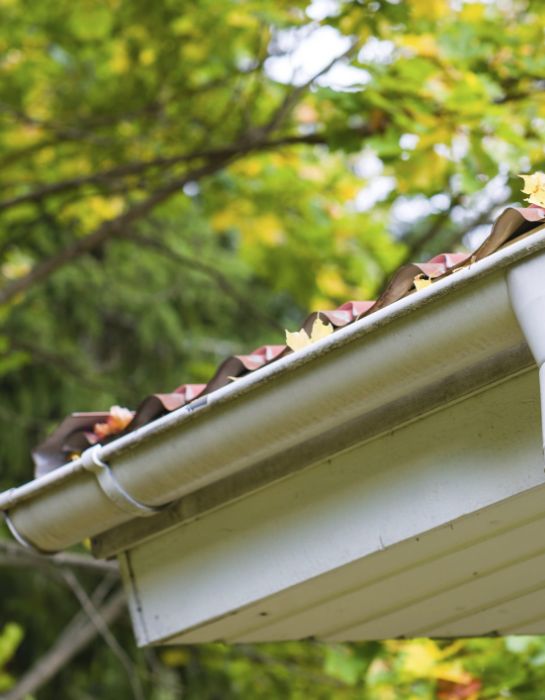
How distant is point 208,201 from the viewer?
6.43 meters

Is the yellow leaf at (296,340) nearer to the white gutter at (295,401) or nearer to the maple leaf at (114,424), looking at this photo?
the white gutter at (295,401)

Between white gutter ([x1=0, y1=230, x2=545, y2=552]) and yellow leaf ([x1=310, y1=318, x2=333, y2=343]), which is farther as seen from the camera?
yellow leaf ([x1=310, y1=318, x2=333, y2=343])

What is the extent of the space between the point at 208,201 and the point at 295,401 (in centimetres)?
462

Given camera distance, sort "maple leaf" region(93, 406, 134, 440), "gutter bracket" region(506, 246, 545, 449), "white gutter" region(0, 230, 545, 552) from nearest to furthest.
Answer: "gutter bracket" region(506, 246, 545, 449) → "white gutter" region(0, 230, 545, 552) → "maple leaf" region(93, 406, 134, 440)

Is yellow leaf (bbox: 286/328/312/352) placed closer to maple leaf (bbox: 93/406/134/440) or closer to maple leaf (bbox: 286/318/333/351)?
maple leaf (bbox: 286/318/333/351)

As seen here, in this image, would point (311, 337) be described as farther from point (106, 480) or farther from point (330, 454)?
point (106, 480)

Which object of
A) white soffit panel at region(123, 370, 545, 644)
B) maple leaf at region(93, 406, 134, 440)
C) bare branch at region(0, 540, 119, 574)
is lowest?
white soffit panel at region(123, 370, 545, 644)

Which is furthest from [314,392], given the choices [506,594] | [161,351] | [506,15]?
[161,351]

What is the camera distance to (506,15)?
558 centimetres

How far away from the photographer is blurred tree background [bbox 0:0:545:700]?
3.74 metres

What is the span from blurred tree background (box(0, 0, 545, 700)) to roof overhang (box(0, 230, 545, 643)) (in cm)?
113

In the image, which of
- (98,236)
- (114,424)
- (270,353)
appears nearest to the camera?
(270,353)

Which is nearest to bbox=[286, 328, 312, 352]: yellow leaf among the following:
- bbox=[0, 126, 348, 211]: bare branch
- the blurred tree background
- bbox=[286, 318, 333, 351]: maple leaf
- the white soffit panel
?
bbox=[286, 318, 333, 351]: maple leaf

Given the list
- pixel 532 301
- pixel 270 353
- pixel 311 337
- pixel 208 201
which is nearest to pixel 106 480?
pixel 270 353
